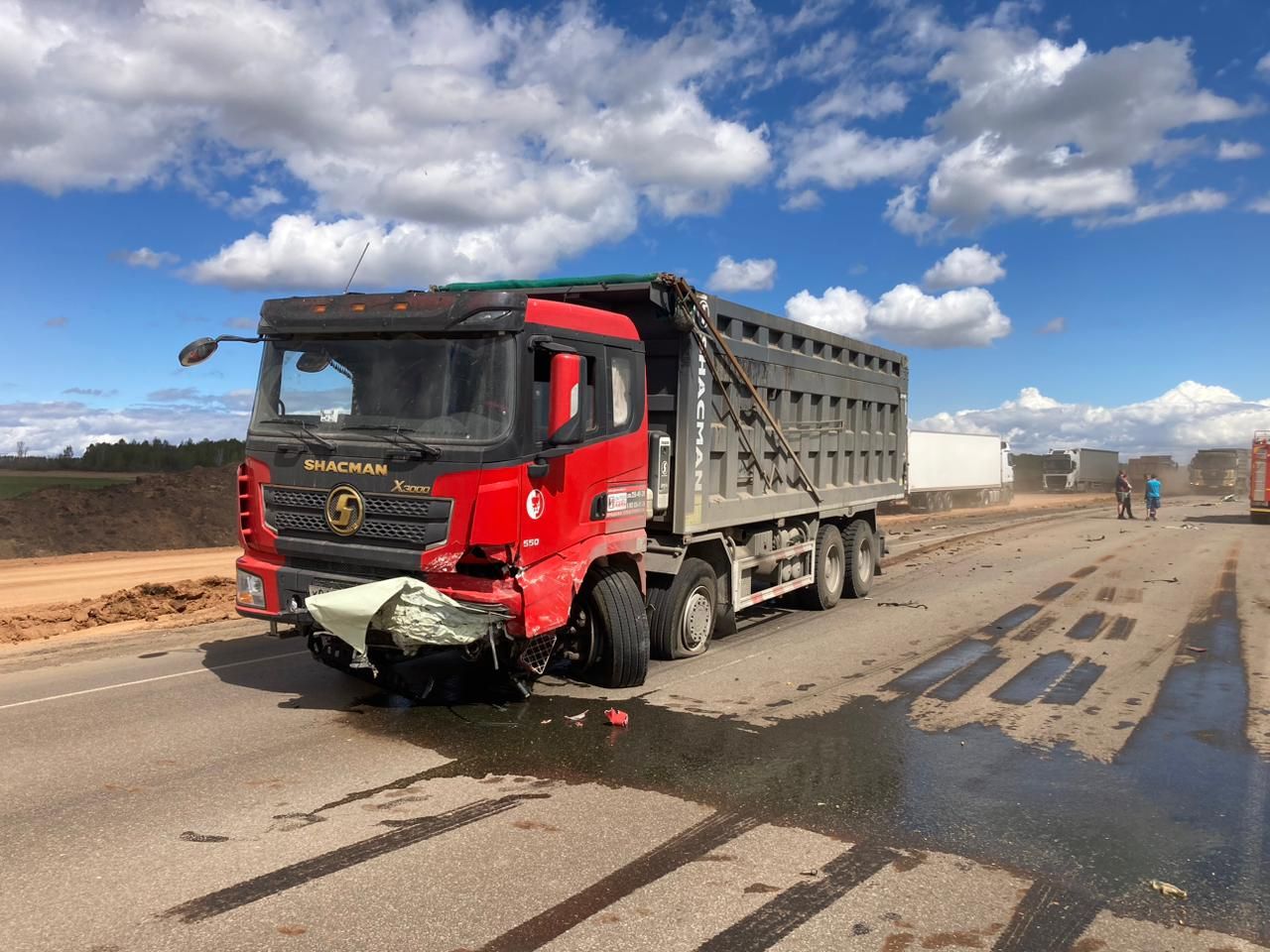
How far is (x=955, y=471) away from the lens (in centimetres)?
4016

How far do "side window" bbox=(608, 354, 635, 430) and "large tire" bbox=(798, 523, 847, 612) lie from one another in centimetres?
487

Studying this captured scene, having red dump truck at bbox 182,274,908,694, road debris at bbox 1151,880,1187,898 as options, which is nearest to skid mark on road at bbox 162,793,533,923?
red dump truck at bbox 182,274,908,694

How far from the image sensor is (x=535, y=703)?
22.4 ft

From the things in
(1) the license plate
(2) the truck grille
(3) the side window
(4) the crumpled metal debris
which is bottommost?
(4) the crumpled metal debris

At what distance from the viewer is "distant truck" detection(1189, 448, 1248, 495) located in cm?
6259

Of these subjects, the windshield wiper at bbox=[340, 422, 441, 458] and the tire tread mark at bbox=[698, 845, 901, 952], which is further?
the windshield wiper at bbox=[340, 422, 441, 458]

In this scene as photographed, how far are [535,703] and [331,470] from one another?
2249 millimetres

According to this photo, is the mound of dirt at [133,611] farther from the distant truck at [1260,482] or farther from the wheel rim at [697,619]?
the distant truck at [1260,482]

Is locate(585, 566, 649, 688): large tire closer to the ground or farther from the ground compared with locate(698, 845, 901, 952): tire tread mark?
farther from the ground

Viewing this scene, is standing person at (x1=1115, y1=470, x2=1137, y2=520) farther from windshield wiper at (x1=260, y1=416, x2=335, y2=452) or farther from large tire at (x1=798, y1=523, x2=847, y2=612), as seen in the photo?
windshield wiper at (x1=260, y1=416, x2=335, y2=452)

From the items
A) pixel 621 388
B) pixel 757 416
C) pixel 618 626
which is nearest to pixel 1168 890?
pixel 618 626

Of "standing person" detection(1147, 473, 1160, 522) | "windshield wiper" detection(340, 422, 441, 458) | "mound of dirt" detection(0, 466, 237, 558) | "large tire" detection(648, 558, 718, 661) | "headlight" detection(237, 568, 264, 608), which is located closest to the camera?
"windshield wiper" detection(340, 422, 441, 458)

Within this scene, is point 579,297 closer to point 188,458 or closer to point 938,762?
point 938,762

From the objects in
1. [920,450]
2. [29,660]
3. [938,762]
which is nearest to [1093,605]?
[938,762]
